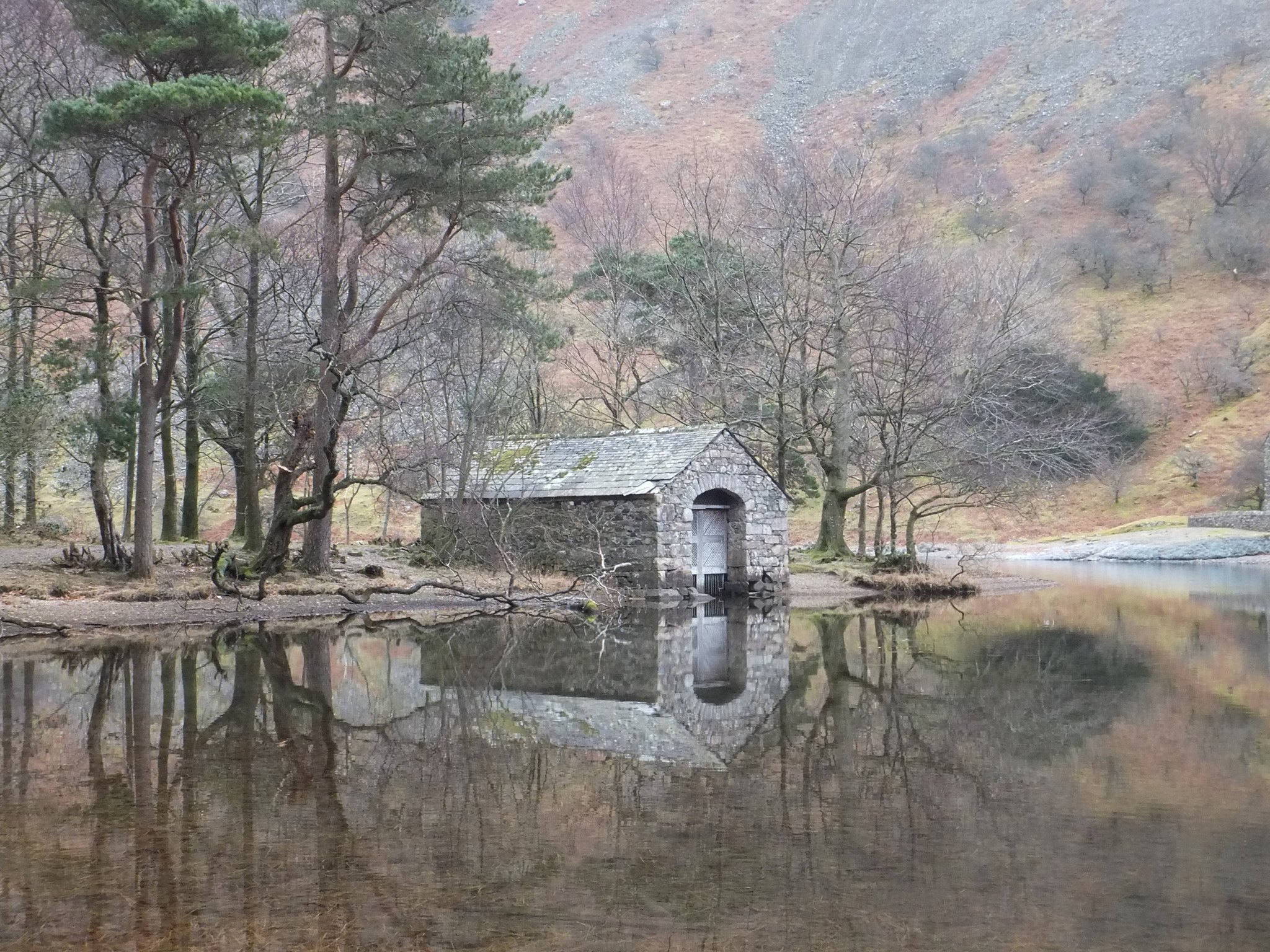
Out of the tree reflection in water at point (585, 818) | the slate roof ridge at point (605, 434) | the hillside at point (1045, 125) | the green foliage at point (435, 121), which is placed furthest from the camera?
the hillside at point (1045, 125)

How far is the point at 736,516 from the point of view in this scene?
24781 millimetres

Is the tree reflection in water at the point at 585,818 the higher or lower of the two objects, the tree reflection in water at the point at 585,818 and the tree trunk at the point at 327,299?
the lower

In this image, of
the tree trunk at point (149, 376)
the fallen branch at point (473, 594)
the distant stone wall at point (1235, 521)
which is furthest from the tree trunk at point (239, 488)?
the distant stone wall at point (1235, 521)

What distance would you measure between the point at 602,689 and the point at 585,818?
4928mm

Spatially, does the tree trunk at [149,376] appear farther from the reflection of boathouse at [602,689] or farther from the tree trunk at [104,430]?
the reflection of boathouse at [602,689]

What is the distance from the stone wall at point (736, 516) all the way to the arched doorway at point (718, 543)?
25mm

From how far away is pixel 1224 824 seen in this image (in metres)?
6.56

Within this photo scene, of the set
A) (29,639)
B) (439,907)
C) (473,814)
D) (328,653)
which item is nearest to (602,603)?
(328,653)

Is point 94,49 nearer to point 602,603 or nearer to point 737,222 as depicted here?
point 602,603

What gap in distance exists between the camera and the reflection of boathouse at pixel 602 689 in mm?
9203

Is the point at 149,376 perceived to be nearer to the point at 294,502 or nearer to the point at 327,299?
the point at 294,502

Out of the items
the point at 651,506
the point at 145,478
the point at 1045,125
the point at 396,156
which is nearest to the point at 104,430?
the point at 145,478

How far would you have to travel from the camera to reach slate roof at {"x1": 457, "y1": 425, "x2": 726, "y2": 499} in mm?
23516

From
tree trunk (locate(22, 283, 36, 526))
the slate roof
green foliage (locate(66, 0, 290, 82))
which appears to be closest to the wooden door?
the slate roof
